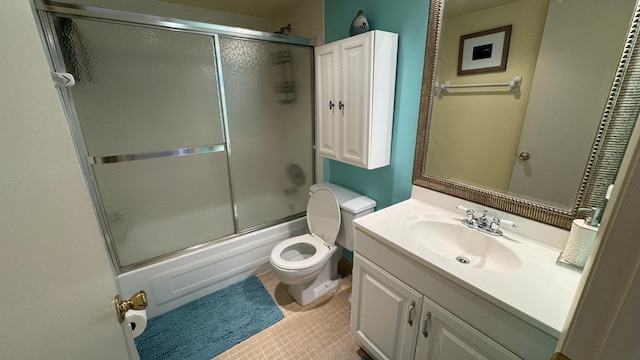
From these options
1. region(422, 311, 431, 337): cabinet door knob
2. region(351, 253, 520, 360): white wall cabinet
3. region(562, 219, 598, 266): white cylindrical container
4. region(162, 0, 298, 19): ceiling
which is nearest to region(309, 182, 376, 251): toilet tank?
region(351, 253, 520, 360): white wall cabinet

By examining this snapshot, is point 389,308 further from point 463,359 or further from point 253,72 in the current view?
point 253,72

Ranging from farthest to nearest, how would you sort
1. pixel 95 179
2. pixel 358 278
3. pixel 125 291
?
pixel 125 291 → pixel 95 179 → pixel 358 278

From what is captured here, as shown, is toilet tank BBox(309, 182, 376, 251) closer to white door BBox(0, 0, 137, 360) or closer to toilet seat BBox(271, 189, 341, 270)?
toilet seat BBox(271, 189, 341, 270)

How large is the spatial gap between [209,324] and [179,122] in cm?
140

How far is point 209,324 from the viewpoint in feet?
5.58

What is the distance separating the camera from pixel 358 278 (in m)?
1.33

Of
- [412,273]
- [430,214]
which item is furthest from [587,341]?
[430,214]

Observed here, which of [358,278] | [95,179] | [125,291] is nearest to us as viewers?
[358,278]

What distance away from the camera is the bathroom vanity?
→ 2.52ft

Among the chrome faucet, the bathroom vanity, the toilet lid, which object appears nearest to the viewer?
the bathroom vanity

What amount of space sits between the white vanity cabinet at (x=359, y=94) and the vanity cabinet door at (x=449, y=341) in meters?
0.86

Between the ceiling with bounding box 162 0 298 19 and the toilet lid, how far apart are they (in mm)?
1598

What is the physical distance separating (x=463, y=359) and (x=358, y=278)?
539mm

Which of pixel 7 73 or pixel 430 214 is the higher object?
pixel 7 73
